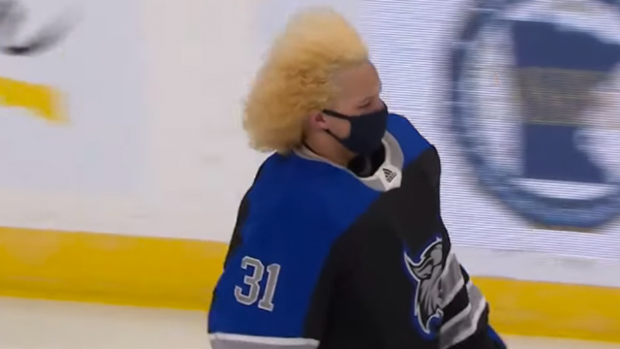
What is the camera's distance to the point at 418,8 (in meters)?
2.41

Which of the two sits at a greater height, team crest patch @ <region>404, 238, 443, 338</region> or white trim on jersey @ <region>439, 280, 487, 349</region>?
team crest patch @ <region>404, 238, 443, 338</region>

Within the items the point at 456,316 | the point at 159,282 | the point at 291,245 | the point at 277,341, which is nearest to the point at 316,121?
the point at 291,245

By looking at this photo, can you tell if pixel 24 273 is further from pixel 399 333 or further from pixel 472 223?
pixel 399 333

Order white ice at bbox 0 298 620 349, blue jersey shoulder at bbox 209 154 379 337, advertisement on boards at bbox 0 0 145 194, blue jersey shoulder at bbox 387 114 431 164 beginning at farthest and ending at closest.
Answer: advertisement on boards at bbox 0 0 145 194
white ice at bbox 0 298 620 349
blue jersey shoulder at bbox 387 114 431 164
blue jersey shoulder at bbox 209 154 379 337

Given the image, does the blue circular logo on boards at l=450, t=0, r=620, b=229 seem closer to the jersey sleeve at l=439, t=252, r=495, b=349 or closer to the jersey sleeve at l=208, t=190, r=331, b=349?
the jersey sleeve at l=439, t=252, r=495, b=349

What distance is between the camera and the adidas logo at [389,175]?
110 centimetres

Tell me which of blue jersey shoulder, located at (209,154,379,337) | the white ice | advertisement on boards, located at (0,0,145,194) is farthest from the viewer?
advertisement on boards, located at (0,0,145,194)

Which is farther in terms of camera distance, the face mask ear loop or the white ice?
the white ice

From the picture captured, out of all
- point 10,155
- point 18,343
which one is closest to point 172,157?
point 10,155

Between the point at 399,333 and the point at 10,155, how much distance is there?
1.72 meters

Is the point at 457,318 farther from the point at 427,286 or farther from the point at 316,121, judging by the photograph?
the point at 316,121

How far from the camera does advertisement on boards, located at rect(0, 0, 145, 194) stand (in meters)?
2.47

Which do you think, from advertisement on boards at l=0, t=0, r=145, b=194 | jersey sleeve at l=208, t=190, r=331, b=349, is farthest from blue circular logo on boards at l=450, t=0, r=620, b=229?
jersey sleeve at l=208, t=190, r=331, b=349

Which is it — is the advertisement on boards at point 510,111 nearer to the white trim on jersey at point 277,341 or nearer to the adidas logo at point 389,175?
the adidas logo at point 389,175
